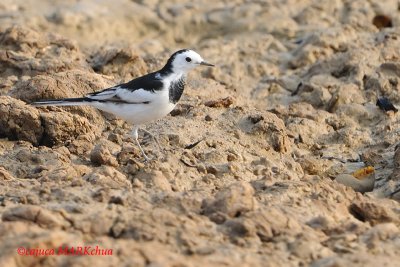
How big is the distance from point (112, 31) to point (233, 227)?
6957 millimetres

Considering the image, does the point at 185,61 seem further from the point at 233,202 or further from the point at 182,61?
the point at 233,202

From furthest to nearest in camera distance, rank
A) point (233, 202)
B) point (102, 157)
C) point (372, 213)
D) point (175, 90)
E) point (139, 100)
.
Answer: point (175, 90) < point (139, 100) < point (102, 157) < point (372, 213) < point (233, 202)

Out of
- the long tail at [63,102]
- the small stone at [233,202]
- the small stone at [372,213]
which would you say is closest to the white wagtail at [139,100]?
the long tail at [63,102]

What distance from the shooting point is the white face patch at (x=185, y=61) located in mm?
7789

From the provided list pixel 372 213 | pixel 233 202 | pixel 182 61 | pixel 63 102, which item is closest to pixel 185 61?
pixel 182 61

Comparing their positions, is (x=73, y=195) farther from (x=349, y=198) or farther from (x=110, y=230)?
(x=349, y=198)

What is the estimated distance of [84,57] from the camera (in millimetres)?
9906

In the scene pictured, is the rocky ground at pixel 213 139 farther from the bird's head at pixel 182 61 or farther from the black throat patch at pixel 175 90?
the bird's head at pixel 182 61

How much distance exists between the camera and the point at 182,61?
785 centimetres

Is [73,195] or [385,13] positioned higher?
[385,13]

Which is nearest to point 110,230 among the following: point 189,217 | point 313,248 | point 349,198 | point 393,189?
point 189,217

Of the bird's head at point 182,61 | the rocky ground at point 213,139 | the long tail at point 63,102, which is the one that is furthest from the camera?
the bird's head at point 182,61

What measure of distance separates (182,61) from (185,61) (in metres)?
0.03

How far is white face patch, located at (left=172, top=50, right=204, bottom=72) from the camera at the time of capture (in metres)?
7.79
